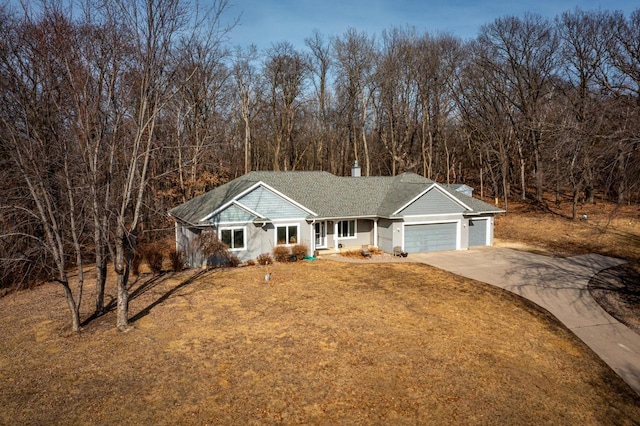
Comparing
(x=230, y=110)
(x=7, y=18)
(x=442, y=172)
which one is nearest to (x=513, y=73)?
(x=442, y=172)

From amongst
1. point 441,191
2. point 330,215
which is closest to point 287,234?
point 330,215

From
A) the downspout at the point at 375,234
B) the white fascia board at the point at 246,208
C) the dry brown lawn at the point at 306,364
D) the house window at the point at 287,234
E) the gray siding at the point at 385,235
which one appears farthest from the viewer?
the downspout at the point at 375,234

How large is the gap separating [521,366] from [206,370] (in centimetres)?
723

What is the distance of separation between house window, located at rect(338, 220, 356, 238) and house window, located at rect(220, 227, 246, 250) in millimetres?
6096

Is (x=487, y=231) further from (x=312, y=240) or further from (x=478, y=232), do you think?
(x=312, y=240)

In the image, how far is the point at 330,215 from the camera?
2200 cm

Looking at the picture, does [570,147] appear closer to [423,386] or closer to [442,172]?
[423,386]

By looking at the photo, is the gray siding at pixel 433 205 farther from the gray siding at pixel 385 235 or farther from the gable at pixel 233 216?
the gable at pixel 233 216

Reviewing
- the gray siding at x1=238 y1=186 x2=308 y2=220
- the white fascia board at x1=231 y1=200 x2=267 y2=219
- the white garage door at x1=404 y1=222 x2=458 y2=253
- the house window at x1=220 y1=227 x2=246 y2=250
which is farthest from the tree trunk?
the white garage door at x1=404 y1=222 x2=458 y2=253

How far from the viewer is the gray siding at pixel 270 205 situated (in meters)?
20.1

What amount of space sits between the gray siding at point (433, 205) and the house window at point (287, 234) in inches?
234

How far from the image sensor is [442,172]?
152 ft

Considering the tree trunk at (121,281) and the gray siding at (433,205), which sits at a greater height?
the gray siding at (433,205)

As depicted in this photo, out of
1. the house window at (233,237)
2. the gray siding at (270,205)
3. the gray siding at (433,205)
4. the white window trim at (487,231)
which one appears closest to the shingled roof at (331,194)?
the gray siding at (433,205)
